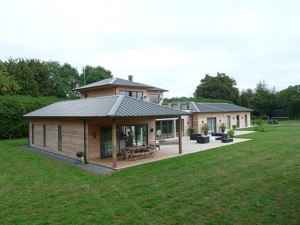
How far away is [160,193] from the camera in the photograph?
709 cm

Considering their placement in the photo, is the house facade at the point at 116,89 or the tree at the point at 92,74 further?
the tree at the point at 92,74

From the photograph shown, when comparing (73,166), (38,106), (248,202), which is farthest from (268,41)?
(38,106)

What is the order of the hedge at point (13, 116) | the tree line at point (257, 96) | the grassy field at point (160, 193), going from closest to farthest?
the grassy field at point (160, 193), the hedge at point (13, 116), the tree line at point (257, 96)

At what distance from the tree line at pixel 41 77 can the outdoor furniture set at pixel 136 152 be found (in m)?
22.2

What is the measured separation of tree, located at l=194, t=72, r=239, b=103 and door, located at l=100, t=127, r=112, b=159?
41.2 m

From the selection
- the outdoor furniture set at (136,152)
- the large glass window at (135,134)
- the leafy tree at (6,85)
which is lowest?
the outdoor furniture set at (136,152)

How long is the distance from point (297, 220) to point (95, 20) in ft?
48.4

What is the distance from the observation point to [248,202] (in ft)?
20.4

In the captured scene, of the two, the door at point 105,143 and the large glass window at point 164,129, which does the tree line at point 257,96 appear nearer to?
the large glass window at point 164,129

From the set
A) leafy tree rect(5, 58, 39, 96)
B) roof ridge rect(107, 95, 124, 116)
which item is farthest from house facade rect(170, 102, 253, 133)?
leafy tree rect(5, 58, 39, 96)

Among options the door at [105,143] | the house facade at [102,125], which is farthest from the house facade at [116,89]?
the door at [105,143]

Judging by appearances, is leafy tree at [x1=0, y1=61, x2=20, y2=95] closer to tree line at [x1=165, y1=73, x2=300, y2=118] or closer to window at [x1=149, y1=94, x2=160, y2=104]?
window at [x1=149, y1=94, x2=160, y2=104]

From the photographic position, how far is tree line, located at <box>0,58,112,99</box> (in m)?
30.8

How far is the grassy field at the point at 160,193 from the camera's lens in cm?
550
